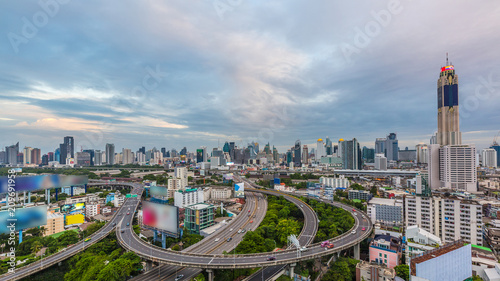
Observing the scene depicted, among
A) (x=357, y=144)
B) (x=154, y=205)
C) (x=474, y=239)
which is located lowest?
(x=474, y=239)

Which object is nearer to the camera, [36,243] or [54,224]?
[36,243]

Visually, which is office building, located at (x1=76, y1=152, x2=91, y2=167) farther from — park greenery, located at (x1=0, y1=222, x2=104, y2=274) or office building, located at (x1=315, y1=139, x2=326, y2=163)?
office building, located at (x1=315, y1=139, x2=326, y2=163)

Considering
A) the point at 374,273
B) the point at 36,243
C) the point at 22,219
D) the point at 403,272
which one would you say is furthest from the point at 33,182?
the point at 403,272

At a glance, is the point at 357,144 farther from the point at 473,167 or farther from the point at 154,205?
the point at 154,205

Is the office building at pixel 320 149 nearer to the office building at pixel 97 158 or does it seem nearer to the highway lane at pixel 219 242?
the highway lane at pixel 219 242

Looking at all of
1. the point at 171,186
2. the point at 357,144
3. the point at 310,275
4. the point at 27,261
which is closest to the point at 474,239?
the point at 310,275

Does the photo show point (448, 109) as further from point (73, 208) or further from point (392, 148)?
point (392, 148)

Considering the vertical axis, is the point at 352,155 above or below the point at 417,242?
above

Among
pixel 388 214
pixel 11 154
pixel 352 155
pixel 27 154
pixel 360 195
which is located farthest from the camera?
pixel 352 155

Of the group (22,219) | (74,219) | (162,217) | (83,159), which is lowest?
(74,219)
